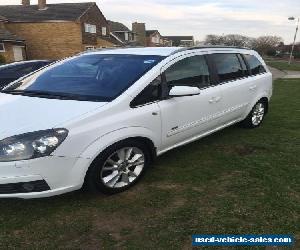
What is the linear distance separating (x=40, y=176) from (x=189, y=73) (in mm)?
2395

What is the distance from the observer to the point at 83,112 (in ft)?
11.4

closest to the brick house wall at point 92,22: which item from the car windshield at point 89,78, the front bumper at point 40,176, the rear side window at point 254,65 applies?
the rear side window at point 254,65

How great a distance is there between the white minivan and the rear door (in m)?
0.02

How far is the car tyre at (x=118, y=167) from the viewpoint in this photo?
142 inches

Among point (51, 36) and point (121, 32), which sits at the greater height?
point (121, 32)

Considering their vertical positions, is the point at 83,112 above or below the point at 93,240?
above

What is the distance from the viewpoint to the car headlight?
3172mm

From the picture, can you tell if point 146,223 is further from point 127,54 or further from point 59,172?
point 127,54

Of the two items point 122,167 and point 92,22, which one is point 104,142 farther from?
point 92,22

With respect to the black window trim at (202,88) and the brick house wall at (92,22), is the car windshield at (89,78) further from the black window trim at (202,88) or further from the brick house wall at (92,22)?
the brick house wall at (92,22)

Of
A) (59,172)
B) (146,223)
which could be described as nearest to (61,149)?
(59,172)

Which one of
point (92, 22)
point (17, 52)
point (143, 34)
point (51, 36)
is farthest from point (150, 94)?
point (143, 34)

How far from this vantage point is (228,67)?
5.46 meters

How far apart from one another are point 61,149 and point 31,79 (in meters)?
1.77
